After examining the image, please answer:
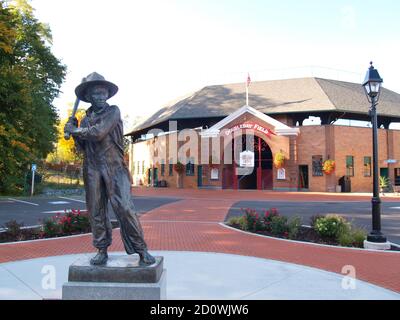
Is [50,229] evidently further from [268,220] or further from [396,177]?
[396,177]

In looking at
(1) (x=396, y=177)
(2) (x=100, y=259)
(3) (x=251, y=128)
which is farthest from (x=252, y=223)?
(1) (x=396, y=177)

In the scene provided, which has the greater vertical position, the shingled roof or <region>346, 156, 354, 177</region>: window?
the shingled roof

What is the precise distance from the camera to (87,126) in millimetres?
5062

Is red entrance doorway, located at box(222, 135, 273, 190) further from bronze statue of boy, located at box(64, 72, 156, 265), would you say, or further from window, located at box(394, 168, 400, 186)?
bronze statue of boy, located at box(64, 72, 156, 265)

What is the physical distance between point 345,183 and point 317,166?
2874 millimetres

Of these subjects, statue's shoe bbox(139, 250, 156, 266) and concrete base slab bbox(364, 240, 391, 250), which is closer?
statue's shoe bbox(139, 250, 156, 266)

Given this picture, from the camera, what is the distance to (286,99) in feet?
125

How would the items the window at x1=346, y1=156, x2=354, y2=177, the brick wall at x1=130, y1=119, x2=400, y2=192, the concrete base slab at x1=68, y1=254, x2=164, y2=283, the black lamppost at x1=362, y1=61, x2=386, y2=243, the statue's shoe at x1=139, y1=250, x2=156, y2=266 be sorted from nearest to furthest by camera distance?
the concrete base slab at x1=68, y1=254, x2=164, y2=283, the statue's shoe at x1=139, y1=250, x2=156, y2=266, the black lamppost at x1=362, y1=61, x2=386, y2=243, the brick wall at x1=130, y1=119, x2=400, y2=192, the window at x1=346, y1=156, x2=354, y2=177

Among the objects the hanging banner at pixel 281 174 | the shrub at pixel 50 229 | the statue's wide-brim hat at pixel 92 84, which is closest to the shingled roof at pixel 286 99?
the hanging banner at pixel 281 174

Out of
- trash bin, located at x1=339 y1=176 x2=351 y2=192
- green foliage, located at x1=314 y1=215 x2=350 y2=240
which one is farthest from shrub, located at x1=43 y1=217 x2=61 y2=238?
trash bin, located at x1=339 y1=176 x2=351 y2=192

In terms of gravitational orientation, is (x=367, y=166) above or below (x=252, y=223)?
above

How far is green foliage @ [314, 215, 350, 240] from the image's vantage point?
10.4 metres

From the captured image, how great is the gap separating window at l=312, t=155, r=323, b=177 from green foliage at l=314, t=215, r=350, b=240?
80.2 feet
